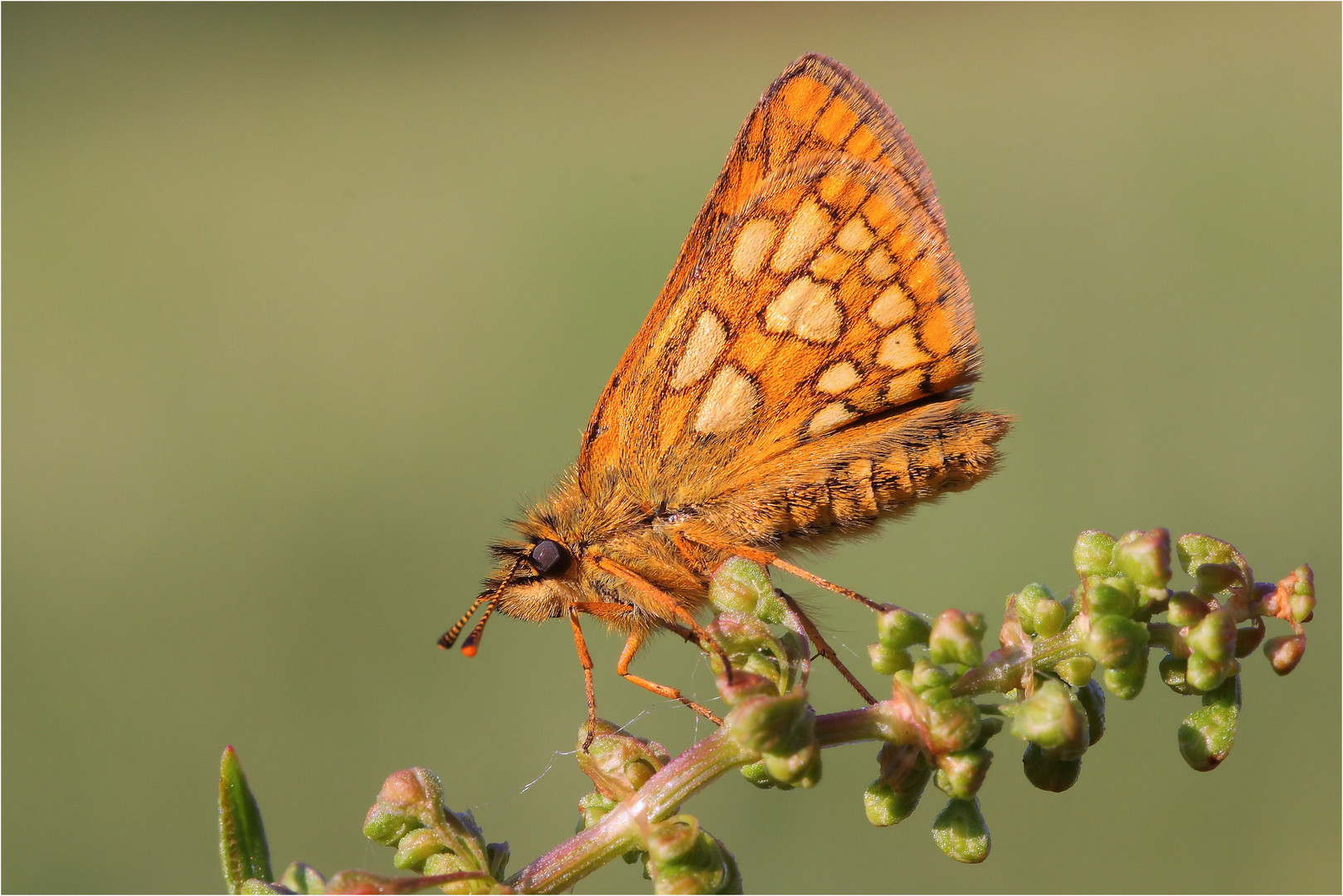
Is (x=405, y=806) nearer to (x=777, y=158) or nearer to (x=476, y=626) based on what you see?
(x=476, y=626)

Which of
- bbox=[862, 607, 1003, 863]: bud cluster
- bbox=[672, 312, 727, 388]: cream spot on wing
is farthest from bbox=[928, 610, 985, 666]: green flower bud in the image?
bbox=[672, 312, 727, 388]: cream spot on wing

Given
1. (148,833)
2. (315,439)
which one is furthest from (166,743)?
(315,439)

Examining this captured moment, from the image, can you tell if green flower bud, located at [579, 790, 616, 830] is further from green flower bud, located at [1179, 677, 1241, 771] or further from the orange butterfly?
green flower bud, located at [1179, 677, 1241, 771]

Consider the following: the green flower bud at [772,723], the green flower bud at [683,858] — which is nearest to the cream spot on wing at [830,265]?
the green flower bud at [772,723]

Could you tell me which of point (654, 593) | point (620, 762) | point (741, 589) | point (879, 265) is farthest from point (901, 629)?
point (879, 265)

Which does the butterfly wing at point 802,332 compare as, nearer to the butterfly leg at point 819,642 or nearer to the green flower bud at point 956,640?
the butterfly leg at point 819,642

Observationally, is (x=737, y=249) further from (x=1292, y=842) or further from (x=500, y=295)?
(x=500, y=295)
